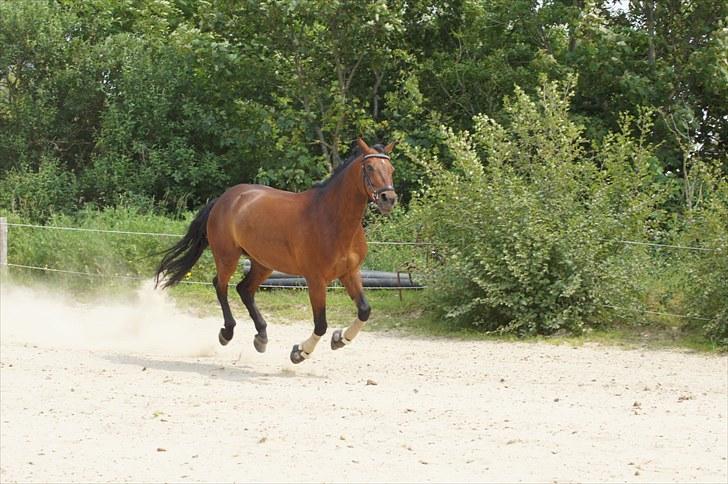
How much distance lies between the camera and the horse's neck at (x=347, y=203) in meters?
9.46

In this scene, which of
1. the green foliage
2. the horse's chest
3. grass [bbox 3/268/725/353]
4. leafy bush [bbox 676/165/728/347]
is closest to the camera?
the horse's chest

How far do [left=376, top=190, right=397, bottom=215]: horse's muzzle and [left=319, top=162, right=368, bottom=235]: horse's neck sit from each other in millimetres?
518

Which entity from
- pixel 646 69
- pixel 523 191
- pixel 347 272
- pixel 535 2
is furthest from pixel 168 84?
pixel 347 272

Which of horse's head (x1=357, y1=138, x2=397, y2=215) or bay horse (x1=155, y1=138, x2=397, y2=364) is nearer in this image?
horse's head (x1=357, y1=138, x2=397, y2=215)

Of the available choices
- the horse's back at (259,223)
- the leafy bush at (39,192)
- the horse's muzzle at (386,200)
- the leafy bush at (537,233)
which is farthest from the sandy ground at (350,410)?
the leafy bush at (39,192)

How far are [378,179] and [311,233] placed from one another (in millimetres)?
977

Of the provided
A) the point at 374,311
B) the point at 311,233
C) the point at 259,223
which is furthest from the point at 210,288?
the point at 311,233

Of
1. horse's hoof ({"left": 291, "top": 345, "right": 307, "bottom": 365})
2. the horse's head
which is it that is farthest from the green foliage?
the horse's head

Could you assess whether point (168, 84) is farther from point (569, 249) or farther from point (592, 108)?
point (569, 249)

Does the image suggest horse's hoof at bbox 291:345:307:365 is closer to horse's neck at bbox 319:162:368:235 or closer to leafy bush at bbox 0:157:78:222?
horse's neck at bbox 319:162:368:235

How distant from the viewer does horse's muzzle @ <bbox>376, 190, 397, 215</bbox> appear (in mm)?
8836

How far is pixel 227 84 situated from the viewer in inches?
736

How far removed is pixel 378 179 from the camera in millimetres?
9023

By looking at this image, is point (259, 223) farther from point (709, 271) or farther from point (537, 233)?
point (709, 271)
